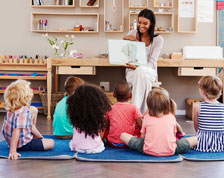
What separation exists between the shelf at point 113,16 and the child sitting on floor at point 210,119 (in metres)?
2.66

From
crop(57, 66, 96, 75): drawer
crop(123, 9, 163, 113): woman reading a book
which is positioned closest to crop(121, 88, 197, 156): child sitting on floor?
crop(123, 9, 163, 113): woman reading a book

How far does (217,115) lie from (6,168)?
1508 mm

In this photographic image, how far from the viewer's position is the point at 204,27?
4992 mm

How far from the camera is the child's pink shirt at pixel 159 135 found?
2250 mm

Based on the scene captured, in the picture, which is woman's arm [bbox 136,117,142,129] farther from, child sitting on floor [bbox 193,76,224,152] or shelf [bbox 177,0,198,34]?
shelf [bbox 177,0,198,34]

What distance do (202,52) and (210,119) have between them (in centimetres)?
243

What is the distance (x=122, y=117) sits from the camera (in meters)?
2.54

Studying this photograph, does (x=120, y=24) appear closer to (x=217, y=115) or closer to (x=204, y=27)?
(x=204, y=27)

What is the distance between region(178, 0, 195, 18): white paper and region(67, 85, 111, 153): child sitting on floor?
305 cm

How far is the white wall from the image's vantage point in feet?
16.4

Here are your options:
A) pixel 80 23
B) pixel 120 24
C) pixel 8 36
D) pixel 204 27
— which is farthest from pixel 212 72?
pixel 8 36

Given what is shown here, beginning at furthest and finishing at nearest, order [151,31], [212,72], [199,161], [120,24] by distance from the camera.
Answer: [120,24] → [212,72] → [151,31] → [199,161]

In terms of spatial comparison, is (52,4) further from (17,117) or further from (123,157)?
(123,157)

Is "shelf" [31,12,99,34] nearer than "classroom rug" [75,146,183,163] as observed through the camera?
No
